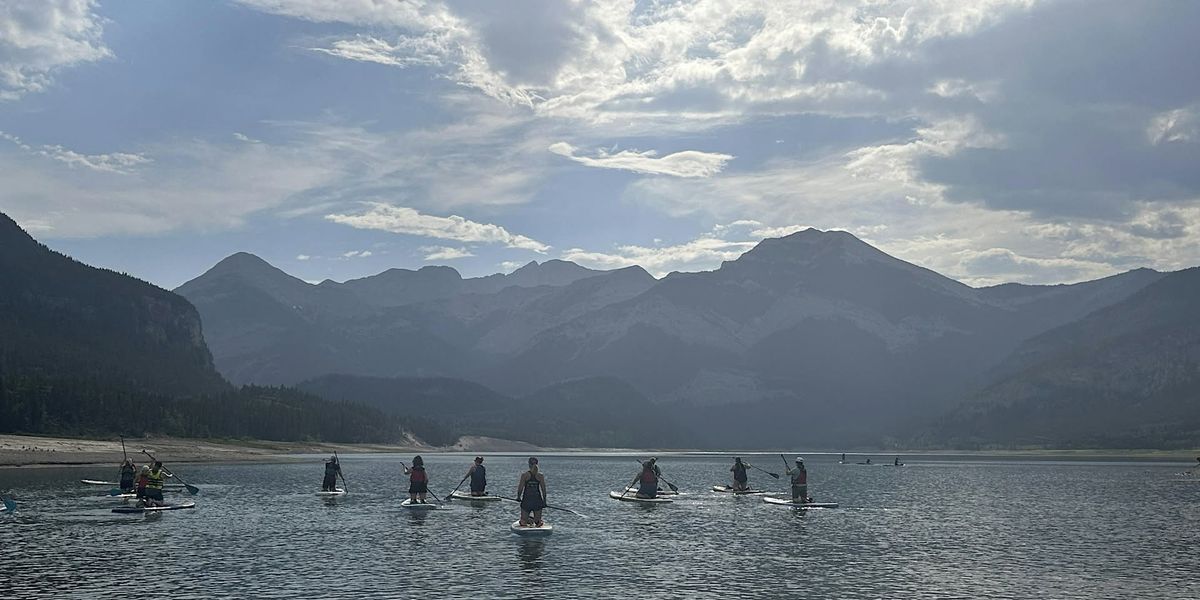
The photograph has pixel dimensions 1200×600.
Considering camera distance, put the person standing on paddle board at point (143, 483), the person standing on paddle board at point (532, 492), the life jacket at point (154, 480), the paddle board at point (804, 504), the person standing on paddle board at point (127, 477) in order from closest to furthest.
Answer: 1. the person standing on paddle board at point (532, 492)
2. the person standing on paddle board at point (143, 483)
3. the life jacket at point (154, 480)
4. the person standing on paddle board at point (127, 477)
5. the paddle board at point (804, 504)

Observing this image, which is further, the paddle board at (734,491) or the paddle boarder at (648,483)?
the paddle board at (734,491)

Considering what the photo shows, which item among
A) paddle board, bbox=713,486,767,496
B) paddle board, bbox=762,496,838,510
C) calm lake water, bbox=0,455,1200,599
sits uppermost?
paddle board, bbox=713,486,767,496

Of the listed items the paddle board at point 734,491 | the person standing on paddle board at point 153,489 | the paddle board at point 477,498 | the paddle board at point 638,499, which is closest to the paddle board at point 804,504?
the paddle board at point 638,499

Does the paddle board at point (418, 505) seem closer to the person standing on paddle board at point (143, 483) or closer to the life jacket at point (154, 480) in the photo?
the life jacket at point (154, 480)

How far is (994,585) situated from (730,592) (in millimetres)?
12361

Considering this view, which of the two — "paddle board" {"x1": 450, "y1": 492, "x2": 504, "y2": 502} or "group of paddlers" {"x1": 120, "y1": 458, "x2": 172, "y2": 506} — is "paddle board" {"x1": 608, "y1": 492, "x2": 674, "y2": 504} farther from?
"group of paddlers" {"x1": 120, "y1": 458, "x2": 172, "y2": 506}

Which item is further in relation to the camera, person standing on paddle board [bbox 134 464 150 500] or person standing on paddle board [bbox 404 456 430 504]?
person standing on paddle board [bbox 404 456 430 504]

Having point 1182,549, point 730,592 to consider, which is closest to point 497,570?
point 730,592

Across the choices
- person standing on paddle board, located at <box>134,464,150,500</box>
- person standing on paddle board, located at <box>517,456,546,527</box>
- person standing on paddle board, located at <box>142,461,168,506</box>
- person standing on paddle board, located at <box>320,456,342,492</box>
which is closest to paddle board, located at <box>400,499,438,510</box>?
person standing on paddle board, located at <box>142,461,168,506</box>

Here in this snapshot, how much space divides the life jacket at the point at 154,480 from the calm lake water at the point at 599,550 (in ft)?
13.5

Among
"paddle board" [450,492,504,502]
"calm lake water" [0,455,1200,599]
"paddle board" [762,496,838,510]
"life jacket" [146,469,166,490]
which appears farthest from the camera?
"paddle board" [762,496,838,510]

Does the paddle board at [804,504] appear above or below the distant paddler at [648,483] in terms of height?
below

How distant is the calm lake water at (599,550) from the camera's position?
44.5 metres

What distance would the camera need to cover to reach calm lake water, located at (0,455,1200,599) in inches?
1752
